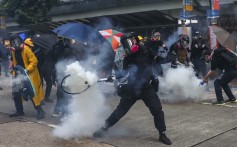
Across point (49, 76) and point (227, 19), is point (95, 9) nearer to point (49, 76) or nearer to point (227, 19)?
point (227, 19)

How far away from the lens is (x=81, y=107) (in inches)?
220

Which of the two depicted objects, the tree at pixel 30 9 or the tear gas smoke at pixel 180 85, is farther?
the tree at pixel 30 9

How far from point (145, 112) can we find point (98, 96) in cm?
205

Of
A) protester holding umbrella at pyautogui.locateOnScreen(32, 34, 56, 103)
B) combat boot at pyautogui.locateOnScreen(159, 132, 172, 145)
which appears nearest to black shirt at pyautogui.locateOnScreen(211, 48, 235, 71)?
combat boot at pyautogui.locateOnScreen(159, 132, 172, 145)

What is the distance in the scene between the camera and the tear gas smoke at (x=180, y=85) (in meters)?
8.42

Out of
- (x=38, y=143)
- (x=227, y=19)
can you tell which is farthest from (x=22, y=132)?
(x=227, y=19)

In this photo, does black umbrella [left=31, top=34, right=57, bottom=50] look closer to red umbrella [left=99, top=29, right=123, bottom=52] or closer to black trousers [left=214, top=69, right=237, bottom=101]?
red umbrella [left=99, top=29, right=123, bottom=52]

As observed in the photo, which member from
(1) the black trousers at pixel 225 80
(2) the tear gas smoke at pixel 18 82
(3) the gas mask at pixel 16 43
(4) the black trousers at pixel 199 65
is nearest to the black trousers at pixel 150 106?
(2) the tear gas smoke at pixel 18 82

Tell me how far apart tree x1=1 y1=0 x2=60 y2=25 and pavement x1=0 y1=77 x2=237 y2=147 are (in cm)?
1185

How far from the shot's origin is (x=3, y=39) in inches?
566

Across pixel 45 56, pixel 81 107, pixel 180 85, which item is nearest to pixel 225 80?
pixel 180 85

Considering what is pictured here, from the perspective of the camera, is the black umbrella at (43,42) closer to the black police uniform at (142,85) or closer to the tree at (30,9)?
the black police uniform at (142,85)

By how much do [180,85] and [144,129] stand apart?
252 centimetres

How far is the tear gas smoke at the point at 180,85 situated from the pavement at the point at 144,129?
19.0 inches
